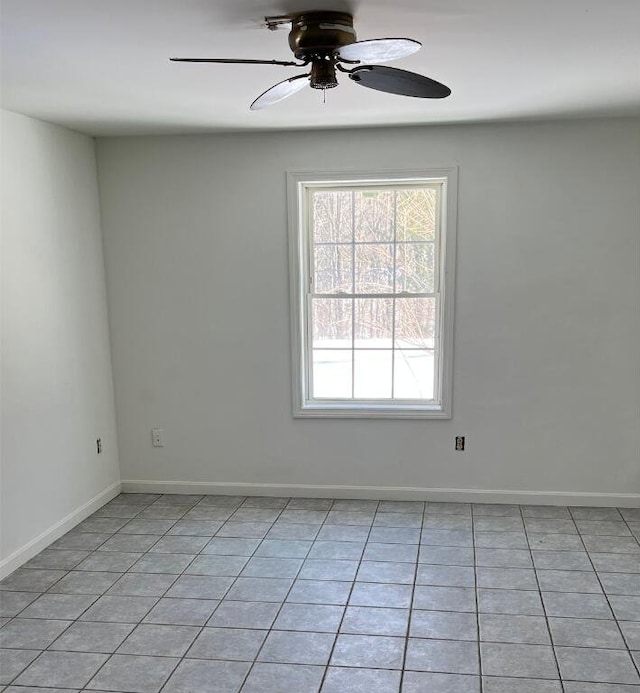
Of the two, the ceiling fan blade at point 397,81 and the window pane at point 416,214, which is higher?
the ceiling fan blade at point 397,81

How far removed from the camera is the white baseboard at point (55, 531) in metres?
3.40

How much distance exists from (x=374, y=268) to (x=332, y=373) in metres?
0.76

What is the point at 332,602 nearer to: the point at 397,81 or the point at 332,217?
the point at 397,81

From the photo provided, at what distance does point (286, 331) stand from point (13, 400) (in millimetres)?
1678

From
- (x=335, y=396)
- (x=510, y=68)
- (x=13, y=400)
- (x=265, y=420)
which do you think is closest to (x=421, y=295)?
(x=335, y=396)

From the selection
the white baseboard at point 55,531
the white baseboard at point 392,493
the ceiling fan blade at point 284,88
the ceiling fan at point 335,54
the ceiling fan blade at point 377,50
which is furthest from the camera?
the white baseboard at point 392,493

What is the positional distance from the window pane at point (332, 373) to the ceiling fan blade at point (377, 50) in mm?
2501

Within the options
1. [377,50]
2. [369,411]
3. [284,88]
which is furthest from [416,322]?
[377,50]

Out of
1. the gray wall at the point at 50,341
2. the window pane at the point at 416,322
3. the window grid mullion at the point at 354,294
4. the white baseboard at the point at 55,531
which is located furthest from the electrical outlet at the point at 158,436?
the window pane at the point at 416,322

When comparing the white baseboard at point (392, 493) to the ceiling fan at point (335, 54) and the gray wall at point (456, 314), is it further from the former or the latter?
the ceiling fan at point (335, 54)

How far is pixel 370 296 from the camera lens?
14.0ft

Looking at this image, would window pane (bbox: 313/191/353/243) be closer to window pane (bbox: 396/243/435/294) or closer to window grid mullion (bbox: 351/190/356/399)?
window grid mullion (bbox: 351/190/356/399)

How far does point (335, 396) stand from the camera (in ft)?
14.5

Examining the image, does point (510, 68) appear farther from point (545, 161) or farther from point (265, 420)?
point (265, 420)
